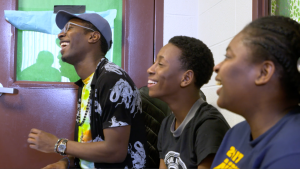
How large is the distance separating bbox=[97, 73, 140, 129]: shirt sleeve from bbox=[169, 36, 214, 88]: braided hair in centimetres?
32

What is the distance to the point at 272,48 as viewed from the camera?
2.49ft

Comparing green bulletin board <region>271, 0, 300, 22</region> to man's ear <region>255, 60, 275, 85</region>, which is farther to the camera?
green bulletin board <region>271, 0, 300, 22</region>

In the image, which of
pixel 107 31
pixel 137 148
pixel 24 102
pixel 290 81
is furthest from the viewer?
pixel 24 102

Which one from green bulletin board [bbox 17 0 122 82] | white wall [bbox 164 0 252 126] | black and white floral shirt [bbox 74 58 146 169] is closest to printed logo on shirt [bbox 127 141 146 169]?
black and white floral shirt [bbox 74 58 146 169]

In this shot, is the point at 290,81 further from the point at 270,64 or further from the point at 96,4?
the point at 96,4

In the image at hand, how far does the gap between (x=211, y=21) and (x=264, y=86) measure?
1.21 m

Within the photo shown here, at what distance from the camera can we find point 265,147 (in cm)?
71

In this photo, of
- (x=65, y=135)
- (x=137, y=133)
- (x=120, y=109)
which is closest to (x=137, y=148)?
(x=137, y=133)

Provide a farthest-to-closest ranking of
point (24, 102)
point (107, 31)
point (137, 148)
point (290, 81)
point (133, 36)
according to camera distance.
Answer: point (133, 36)
point (24, 102)
point (107, 31)
point (137, 148)
point (290, 81)

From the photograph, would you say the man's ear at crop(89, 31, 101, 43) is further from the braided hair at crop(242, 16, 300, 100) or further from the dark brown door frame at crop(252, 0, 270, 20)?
the braided hair at crop(242, 16, 300, 100)

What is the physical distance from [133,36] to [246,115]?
4.36 ft

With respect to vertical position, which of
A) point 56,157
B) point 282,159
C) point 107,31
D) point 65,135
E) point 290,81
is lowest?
point 56,157

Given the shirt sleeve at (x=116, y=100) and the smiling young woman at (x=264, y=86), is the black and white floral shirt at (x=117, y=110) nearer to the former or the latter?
the shirt sleeve at (x=116, y=100)

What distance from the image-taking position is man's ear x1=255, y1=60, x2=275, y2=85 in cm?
76
